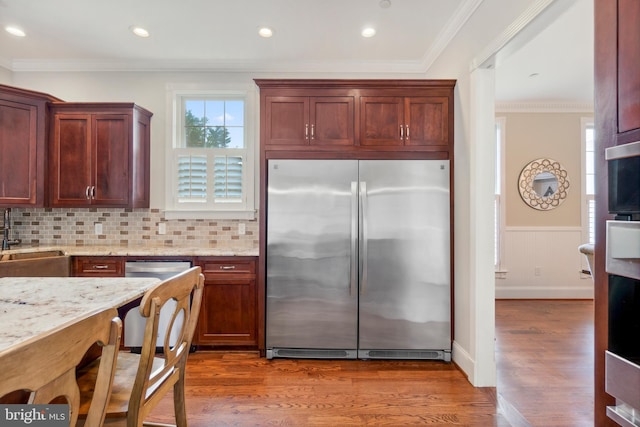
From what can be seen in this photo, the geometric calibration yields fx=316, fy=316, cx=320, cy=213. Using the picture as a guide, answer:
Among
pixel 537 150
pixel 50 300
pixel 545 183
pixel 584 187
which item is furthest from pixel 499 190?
pixel 50 300

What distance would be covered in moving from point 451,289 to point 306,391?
4.69 ft

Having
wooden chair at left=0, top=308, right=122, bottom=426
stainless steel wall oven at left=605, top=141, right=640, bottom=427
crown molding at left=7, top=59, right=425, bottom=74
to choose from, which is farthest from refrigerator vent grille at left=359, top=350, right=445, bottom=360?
crown molding at left=7, top=59, right=425, bottom=74

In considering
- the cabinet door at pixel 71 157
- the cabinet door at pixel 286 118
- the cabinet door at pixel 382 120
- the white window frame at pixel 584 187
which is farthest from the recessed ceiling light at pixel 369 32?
the white window frame at pixel 584 187

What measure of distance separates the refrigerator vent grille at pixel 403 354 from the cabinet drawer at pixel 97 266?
7.63ft

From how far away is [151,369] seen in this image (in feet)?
3.82

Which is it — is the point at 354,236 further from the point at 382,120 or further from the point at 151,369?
the point at 151,369

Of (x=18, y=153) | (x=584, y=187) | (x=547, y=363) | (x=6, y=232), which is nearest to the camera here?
(x=547, y=363)

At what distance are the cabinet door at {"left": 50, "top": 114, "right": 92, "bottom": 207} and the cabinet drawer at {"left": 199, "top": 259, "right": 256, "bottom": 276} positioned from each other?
4.62 ft

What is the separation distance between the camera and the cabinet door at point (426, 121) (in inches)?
107

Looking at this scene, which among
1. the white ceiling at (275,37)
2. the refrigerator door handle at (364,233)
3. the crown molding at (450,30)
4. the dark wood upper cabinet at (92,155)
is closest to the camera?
the crown molding at (450,30)

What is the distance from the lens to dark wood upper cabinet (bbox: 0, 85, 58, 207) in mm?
2920

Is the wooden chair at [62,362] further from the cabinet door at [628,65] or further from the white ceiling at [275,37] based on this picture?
the white ceiling at [275,37]

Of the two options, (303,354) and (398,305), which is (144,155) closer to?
(303,354)

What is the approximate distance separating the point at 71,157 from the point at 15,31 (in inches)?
46.0
